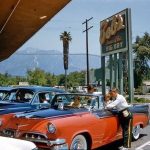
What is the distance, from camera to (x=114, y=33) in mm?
24469

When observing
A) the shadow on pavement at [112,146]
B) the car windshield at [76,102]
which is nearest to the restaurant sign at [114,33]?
the shadow on pavement at [112,146]

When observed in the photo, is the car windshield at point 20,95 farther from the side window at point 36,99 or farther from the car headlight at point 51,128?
the car headlight at point 51,128

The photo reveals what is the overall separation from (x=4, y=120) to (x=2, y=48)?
2485cm

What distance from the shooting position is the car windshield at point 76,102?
8844 mm

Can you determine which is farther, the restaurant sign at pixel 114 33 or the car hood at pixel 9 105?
the restaurant sign at pixel 114 33

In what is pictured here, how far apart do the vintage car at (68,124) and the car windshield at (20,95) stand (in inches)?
98.6

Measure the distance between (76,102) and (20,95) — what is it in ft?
11.6

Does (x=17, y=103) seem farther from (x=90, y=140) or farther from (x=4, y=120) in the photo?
(x=90, y=140)

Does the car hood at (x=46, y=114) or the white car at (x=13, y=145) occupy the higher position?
the car hood at (x=46, y=114)

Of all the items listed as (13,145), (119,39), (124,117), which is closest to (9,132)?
(124,117)

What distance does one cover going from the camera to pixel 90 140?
322 inches

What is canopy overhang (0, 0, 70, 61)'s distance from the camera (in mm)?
19078

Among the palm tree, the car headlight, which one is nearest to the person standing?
the car headlight

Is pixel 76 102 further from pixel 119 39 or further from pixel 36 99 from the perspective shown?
pixel 119 39
